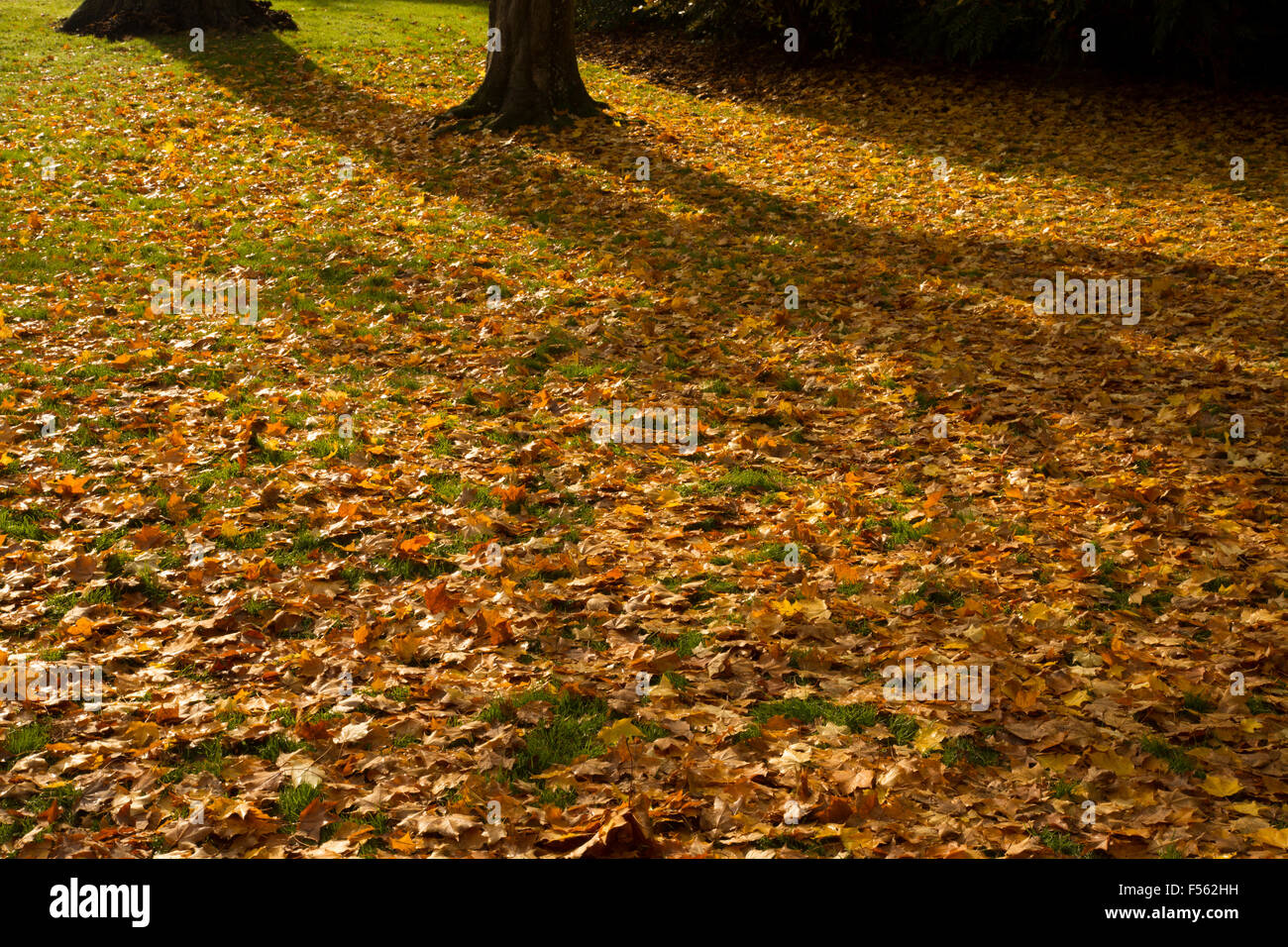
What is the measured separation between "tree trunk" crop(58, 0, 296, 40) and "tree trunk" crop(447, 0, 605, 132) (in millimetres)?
7680

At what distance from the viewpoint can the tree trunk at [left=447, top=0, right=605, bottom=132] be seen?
12117mm

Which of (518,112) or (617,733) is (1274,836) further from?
(518,112)

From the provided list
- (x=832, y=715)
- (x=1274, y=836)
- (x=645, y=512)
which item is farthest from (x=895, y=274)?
(x=1274, y=836)

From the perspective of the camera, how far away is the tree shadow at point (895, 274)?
645 centimetres

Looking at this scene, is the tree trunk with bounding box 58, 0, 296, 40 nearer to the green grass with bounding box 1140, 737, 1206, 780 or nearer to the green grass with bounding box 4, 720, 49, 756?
the green grass with bounding box 4, 720, 49, 756

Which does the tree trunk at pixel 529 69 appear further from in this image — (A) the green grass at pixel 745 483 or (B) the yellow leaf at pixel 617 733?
(B) the yellow leaf at pixel 617 733

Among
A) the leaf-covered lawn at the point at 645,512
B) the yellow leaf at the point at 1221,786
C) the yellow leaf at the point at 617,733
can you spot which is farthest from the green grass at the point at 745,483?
the yellow leaf at the point at 1221,786

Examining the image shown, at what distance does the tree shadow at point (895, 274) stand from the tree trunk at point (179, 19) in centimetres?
661

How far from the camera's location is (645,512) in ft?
17.4

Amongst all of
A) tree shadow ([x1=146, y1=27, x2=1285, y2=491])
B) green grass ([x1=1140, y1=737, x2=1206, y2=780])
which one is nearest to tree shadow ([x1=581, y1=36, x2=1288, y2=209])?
tree shadow ([x1=146, y1=27, x2=1285, y2=491])
